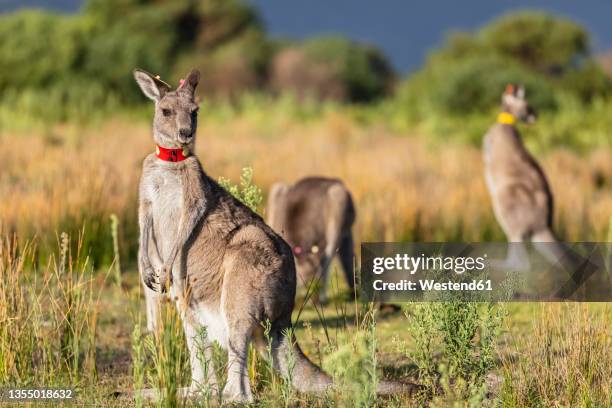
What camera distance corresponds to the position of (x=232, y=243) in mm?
3807

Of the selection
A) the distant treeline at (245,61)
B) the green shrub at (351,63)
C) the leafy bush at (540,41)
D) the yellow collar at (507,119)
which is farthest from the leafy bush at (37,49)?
the yellow collar at (507,119)

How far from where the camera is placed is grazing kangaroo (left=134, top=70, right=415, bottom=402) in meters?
3.61

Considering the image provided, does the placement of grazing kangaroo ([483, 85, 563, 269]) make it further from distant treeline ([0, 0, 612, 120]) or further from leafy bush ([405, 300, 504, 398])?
distant treeline ([0, 0, 612, 120])

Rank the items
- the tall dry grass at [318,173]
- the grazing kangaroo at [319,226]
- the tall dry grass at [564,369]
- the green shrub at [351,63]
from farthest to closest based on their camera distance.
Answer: the green shrub at [351,63]
the tall dry grass at [318,173]
the grazing kangaroo at [319,226]
the tall dry grass at [564,369]

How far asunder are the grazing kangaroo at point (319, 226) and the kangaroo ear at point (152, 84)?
2.59 meters

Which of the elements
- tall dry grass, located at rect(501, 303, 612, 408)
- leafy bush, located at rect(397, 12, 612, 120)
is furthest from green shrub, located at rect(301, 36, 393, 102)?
tall dry grass, located at rect(501, 303, 612, 408)

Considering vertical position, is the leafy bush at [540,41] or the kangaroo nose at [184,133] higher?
the leafy bush at [540,41]

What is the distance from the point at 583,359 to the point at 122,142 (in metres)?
8.80

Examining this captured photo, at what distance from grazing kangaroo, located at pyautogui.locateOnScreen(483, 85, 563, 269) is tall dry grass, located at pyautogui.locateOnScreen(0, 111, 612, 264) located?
95 cm

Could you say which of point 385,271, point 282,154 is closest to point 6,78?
point 282,154

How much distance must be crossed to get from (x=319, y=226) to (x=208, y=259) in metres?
2.83

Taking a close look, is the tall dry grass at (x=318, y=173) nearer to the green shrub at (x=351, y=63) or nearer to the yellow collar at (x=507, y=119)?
the yellow collar at (x=507, y=119)

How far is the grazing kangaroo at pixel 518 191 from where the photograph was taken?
765cm

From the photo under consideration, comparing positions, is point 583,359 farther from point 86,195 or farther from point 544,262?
point 86,195
